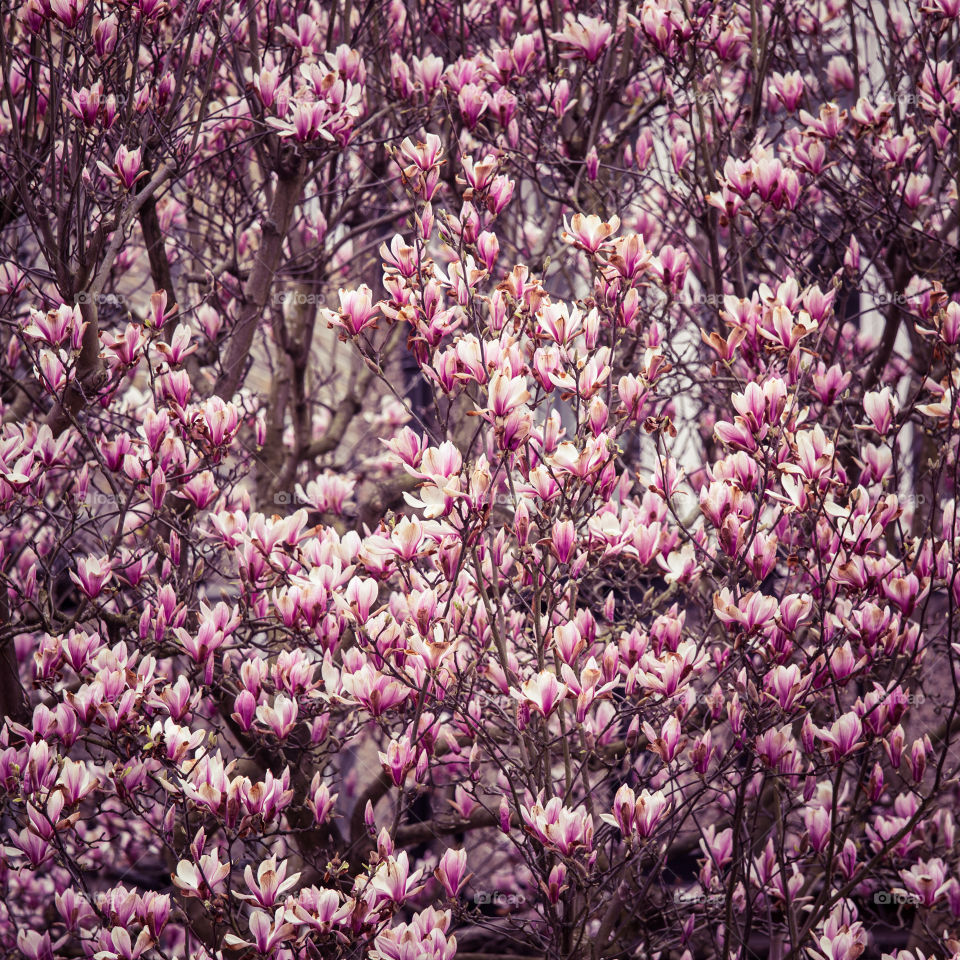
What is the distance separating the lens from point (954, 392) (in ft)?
8.71

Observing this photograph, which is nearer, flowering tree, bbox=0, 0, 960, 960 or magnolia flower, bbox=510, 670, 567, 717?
magnolia flower, bbox=510, 670, 567, 717

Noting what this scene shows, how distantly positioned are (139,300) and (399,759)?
615 cm

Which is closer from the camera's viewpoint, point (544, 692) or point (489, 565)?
point (544, 692)

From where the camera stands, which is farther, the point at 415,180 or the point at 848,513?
the point at 415,180

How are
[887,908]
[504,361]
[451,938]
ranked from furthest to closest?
[887,908] < [504,361] < [451,938]

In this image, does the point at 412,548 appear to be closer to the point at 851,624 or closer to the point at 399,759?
the point at 399,759

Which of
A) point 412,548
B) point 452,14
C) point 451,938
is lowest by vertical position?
point 451,938

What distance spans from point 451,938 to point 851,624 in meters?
1.30

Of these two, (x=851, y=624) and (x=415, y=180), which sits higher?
(x=415, y=180)

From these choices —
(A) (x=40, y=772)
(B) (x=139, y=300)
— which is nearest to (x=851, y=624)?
(A) (x=40, y=772)

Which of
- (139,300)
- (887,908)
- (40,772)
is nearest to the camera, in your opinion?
(40,772)

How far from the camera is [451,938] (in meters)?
2.27

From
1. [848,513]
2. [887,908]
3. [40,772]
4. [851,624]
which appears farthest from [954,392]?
[887,908]

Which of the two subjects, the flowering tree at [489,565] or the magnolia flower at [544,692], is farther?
the flowering tree at [489,565]
